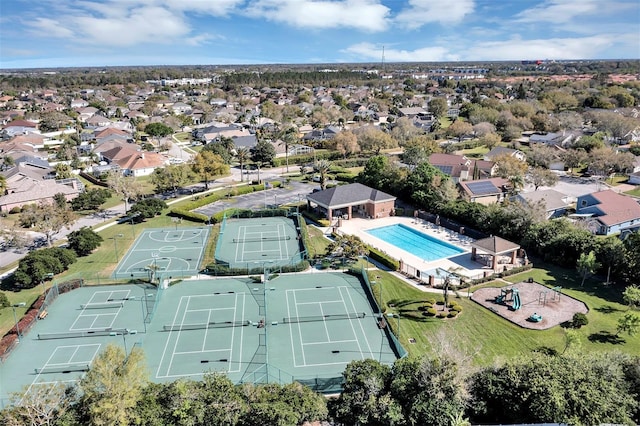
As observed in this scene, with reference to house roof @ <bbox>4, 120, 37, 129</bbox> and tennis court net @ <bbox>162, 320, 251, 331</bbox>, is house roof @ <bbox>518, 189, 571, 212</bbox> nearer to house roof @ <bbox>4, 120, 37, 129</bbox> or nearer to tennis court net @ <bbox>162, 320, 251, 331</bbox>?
tennis court net @ <bbox>162, 320, 251, 331</bbox>

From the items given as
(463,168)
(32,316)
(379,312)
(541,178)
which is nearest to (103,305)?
(32,316)

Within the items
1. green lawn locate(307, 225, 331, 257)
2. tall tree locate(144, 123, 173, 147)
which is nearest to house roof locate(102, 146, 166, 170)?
tall tree locate(144, 123, 173, 147)

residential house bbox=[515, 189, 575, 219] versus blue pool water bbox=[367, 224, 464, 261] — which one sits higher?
residential house bbox=[515, 189, 575, 219]

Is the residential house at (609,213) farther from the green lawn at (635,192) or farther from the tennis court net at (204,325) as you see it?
the tennis court net at (204,325)

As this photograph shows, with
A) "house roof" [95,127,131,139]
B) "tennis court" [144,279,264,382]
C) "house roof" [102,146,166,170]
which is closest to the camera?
"tennis court" [144,279,264,382]

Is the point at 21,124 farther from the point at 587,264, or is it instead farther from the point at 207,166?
the point at 587,264

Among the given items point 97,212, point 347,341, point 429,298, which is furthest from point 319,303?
point 97,212

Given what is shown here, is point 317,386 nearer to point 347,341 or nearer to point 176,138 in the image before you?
point 347,341
